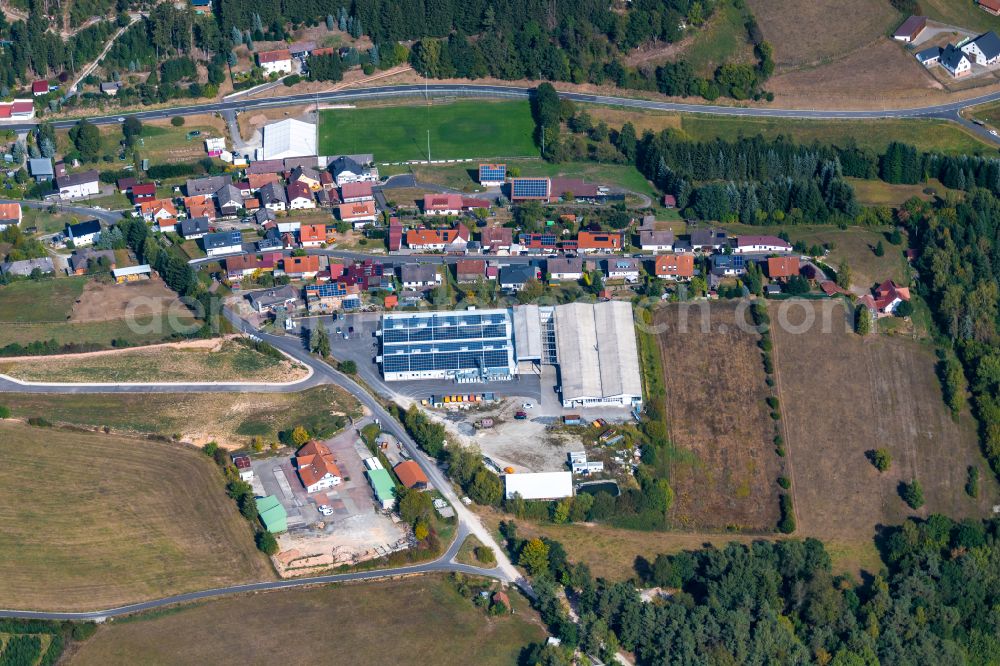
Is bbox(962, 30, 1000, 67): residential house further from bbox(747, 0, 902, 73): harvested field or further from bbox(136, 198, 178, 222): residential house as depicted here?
bbox(136, 198, 178, 222): residential house

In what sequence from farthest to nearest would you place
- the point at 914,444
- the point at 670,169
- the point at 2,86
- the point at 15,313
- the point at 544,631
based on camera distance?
the point at 2,86
the point at 670,169
the point at 15,313
the point at 914,444
the point at 544,631

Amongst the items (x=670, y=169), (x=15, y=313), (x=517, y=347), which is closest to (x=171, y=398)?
(x=15, y=313)

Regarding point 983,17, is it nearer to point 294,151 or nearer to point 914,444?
point 914,444

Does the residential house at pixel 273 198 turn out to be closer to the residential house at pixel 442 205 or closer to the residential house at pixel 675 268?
the residential house at pixel 442 205

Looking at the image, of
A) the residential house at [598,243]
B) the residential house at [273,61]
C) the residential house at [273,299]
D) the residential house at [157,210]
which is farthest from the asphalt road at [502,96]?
the residential house at [273,299]

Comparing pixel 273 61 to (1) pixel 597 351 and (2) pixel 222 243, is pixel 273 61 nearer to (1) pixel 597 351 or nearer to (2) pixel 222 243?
(2) pixel 222 243

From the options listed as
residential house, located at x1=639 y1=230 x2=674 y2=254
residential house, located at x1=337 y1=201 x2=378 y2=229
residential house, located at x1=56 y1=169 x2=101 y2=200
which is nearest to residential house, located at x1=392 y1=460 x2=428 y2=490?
residential house, located at x1=337 y1=201 x2=378 y2=229
